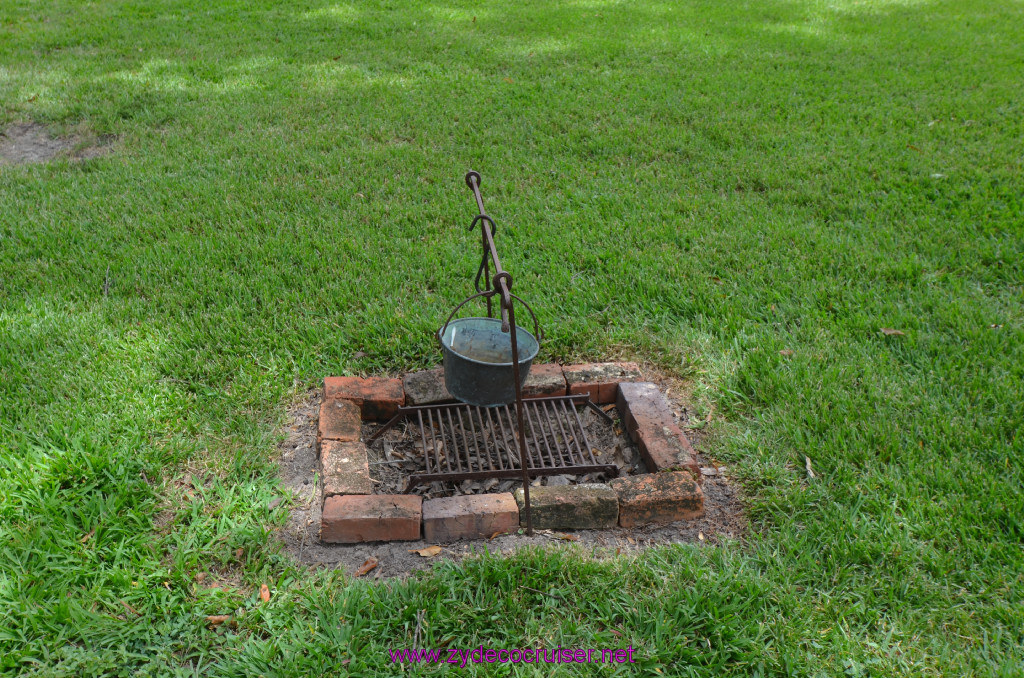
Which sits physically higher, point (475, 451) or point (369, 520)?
point (369, 520)

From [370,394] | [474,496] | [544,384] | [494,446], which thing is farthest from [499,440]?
[370,394]

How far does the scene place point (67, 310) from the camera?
3502mm

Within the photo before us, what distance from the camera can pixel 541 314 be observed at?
11.5 ft

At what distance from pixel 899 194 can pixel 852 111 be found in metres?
1.65

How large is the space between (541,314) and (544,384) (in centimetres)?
57

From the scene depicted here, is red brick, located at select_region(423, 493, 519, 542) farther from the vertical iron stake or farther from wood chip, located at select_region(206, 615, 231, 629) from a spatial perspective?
wood chip, located at select_region(206, 615, 231, 629)

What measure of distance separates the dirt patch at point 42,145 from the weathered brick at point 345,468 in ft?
13.2

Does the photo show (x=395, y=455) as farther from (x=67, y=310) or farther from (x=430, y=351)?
(x=67, y=310)

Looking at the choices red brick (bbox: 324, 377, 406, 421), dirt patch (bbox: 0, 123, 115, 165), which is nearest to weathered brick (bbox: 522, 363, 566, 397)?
red brick (bbox: 324, 377, 406, 421)

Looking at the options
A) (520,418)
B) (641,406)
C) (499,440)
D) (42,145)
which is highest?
(520,418)

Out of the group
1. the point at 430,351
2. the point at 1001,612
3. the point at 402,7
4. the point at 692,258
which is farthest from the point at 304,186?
the point at 402,7

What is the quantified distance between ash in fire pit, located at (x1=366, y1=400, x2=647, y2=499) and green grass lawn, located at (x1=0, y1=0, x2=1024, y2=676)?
394 mm

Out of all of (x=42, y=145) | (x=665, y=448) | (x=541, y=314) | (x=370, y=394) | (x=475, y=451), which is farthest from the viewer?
(x=42, y=145)

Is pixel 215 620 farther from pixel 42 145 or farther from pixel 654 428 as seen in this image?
pixel 42 145
